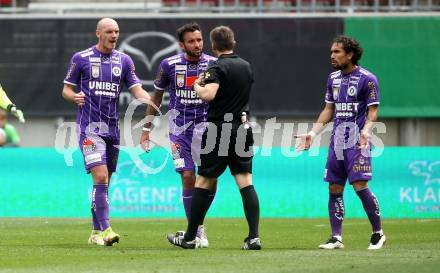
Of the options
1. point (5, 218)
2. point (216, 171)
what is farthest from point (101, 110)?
point (5, 218)

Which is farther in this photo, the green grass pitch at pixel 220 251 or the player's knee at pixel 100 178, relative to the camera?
the player's knee at pixel 100 178

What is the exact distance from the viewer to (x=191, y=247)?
11875mm

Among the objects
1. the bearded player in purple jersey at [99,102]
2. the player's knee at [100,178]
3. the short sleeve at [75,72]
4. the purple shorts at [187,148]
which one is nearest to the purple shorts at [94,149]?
the bearded player in purple jersey at [99,102]

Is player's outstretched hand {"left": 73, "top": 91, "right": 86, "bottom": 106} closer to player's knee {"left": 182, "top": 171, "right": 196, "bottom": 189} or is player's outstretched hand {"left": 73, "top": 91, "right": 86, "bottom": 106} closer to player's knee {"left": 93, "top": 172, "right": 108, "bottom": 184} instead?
player's knee {"left": 93, "top": 172, "right": 108, "bottom": 184}

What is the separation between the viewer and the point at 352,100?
482 inches

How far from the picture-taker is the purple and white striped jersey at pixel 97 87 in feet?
41.4

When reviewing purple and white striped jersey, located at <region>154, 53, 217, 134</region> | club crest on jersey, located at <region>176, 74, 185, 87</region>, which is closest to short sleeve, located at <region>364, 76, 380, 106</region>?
purple and white striped jersey, located at <region>154, 53, 217, 134</region>

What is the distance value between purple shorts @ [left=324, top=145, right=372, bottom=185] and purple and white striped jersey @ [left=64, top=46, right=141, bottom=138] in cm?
238

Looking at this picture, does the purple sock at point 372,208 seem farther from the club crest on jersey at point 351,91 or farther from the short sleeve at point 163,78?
the short sleeve at point 163,78

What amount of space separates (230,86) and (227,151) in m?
0.65

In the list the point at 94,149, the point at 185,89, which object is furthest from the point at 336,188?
the point at 94,149

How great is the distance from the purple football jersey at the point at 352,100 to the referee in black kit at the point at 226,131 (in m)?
1.18

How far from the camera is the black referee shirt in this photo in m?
11.4

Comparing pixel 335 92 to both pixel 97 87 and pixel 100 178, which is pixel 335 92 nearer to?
pixel 97 87
